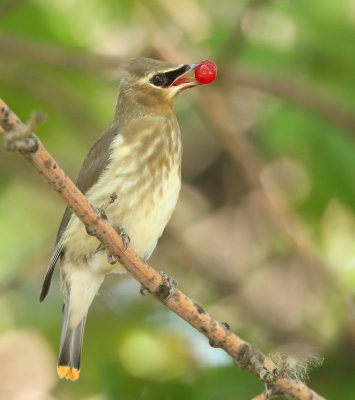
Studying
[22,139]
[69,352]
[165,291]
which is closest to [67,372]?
[69,352]

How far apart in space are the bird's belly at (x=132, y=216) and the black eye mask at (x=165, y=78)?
0.54m

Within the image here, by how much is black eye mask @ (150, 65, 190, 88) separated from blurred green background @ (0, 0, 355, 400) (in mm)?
696

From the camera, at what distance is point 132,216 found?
4.86 meters

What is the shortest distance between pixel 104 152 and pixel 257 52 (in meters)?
1.55

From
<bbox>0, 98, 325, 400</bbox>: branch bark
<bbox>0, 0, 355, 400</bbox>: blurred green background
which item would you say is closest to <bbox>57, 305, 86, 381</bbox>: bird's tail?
<bbox>0, 0, 355, 400</bbox>: blurred green background

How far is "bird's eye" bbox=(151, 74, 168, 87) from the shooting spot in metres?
5.36

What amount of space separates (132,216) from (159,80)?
92cm

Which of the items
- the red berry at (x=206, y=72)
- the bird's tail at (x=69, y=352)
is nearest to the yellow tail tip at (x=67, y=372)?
the bird's tail at (x=69, y=352)

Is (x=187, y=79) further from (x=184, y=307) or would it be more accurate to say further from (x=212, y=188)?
(x=212, y=188)

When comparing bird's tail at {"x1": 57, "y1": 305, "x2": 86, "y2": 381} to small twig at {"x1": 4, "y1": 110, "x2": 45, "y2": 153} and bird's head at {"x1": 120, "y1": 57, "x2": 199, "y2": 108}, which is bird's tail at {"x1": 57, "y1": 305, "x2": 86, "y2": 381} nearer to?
bird's head at {"x1": 120, "y1": 57, "x2": 199, "y2": 108}

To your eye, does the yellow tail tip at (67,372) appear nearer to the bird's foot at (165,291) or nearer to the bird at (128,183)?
the bird at (128,183)

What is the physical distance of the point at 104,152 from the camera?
5066 millimetres

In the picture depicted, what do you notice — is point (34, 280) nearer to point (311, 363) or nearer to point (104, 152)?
point (104, 152)

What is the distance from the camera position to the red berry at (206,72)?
458 centimetres
